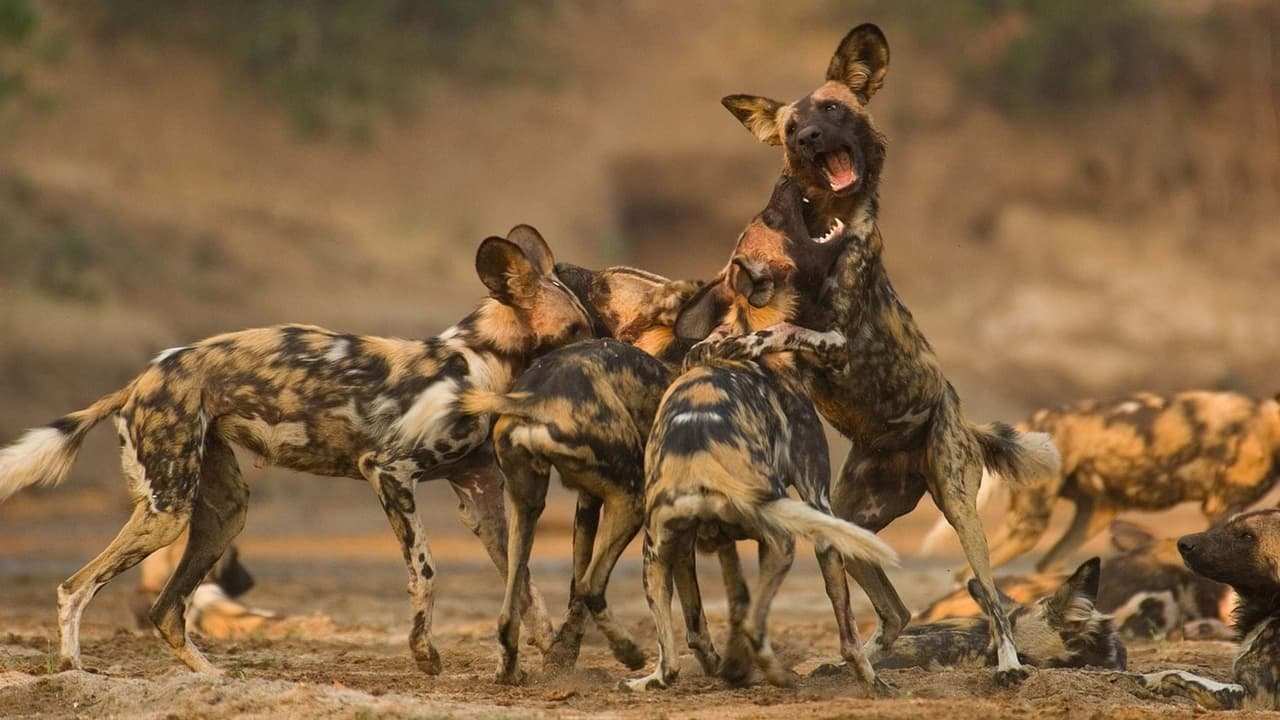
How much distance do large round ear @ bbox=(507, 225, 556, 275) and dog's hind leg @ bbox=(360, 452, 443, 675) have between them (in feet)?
3.48

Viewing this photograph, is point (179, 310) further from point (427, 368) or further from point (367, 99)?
point (427, 368)

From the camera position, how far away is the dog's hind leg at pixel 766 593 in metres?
6.25

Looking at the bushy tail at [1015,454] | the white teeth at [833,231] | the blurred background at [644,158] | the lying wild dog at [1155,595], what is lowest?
the lying wild dog at [1155,595]

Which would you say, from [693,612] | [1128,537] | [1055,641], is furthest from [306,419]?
[1128,537]

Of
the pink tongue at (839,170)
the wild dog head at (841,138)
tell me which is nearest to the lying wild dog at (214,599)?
the wild dog head at (841,138)

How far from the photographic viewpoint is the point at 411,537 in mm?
7430

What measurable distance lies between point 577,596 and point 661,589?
2.06 ft

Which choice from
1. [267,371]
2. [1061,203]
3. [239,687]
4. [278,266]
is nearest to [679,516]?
[239,687]

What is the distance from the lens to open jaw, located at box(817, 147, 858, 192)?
24.9 feet

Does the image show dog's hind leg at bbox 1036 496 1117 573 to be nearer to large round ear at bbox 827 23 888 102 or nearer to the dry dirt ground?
the dry dirt ground

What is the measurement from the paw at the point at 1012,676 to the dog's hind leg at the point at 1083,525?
4700mm

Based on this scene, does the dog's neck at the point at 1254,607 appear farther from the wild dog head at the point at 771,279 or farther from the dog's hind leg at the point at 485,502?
the dog's hind leg at the point at 485,502

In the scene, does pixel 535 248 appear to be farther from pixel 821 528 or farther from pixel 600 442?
pixel 821 528

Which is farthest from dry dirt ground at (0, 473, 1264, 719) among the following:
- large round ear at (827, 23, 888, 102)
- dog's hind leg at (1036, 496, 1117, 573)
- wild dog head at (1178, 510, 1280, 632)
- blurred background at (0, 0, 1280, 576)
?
blurred background at (0, 0, 1280, 576)
